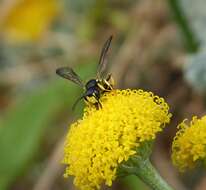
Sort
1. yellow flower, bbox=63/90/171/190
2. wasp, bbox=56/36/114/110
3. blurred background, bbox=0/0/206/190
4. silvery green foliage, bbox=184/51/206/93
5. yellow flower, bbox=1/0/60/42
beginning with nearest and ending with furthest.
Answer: yellow flower, bbox=63/90/171/190, wasp, bbox=56/36/114/110, silvery green foliage, bbox=184/51/206/93, blurred background, bbox=0/0/206/190, yellow flower, bbox=1/0/60/42

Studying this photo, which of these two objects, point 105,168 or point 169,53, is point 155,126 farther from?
point 169,53

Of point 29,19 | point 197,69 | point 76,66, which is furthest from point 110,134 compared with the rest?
point 29,19

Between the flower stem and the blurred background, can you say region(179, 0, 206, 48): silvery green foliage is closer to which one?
the blurred background

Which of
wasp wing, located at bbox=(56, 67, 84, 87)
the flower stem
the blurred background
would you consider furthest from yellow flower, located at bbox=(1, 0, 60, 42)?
the flower stem

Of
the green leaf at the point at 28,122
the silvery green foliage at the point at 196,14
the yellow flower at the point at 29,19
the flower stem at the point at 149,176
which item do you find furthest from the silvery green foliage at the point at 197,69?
the yellow flower at the point at 29,19

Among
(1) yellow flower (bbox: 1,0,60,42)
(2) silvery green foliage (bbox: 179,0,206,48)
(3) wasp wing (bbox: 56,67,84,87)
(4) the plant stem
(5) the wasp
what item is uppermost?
(1) yellow flower (bbox: 1,0,60,42)

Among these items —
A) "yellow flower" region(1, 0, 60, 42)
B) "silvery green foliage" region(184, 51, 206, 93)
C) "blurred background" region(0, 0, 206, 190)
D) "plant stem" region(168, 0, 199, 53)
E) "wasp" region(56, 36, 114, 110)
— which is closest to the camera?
"wasp" region(56, 36, 114, 110)

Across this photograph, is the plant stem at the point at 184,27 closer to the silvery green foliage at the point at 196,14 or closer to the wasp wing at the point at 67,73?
the silvery green foliage at the point at 196,14
